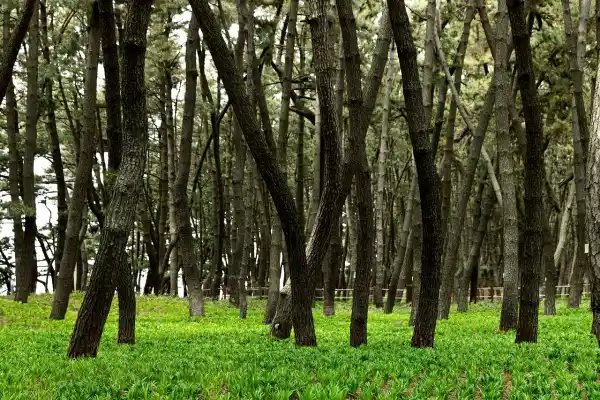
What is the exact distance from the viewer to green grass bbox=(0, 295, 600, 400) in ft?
18.2

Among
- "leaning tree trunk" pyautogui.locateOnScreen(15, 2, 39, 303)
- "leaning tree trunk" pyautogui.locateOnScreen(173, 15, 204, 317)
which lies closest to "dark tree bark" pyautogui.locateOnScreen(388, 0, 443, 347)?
"leaning tree trunk" pyautogui.locateOnScreen(173, 15, 204, 317)

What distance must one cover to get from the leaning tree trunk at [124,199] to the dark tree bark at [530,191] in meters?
5.11

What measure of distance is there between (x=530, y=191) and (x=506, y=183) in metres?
4.47

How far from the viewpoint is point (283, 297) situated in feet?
33.6

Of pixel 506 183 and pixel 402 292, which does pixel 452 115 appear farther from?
pixel 402 292

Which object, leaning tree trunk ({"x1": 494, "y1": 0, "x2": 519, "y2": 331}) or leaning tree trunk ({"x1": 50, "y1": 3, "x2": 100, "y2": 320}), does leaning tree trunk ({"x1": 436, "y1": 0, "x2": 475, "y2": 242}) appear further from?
leaning tree trunk ({"x1": 50, "y1": 3, "x2": 100, "y2": 320})

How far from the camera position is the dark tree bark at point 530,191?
29.2 feet

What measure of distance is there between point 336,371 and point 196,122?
30582mm

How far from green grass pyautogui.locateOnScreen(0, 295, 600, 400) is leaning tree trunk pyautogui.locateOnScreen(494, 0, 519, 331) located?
1.86 metres

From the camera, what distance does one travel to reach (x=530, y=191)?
9227mm

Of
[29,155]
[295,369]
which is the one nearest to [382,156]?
[29,155]

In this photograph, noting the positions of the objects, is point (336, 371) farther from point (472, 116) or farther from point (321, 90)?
point (472, 116)

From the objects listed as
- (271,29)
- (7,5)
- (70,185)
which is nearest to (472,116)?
(271,29)

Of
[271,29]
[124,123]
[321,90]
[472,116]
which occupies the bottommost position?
[124,123]
